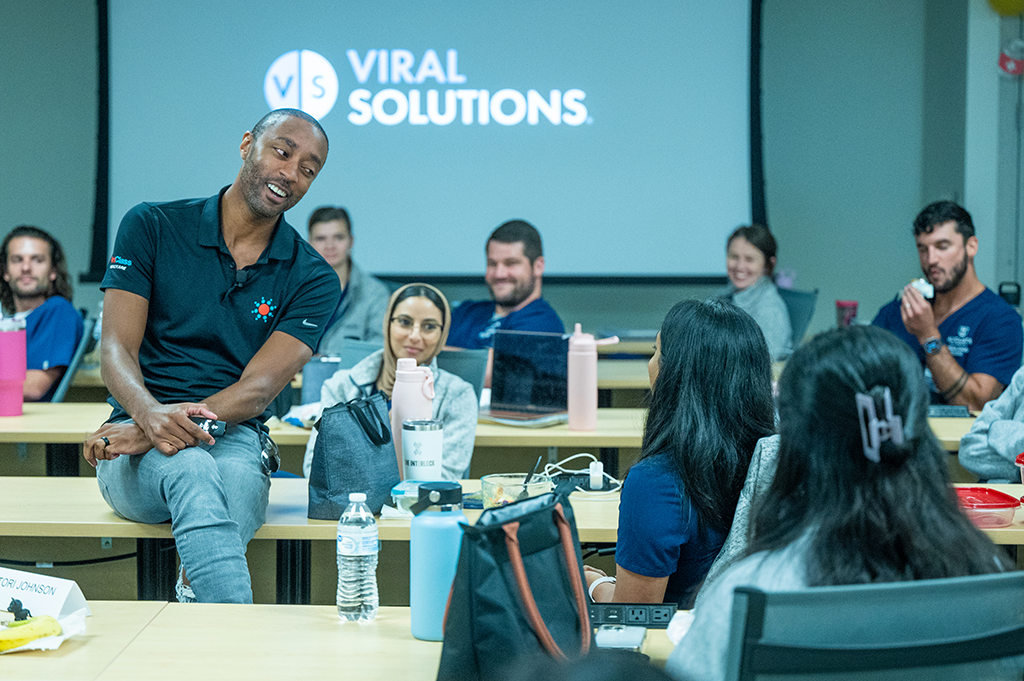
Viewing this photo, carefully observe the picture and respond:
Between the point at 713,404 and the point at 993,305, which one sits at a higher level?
the point at 993,305

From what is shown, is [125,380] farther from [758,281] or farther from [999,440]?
[758,281]

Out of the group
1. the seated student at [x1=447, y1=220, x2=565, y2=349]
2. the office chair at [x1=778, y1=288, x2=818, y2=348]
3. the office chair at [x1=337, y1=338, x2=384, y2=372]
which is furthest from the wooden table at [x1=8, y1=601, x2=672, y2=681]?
the office chair at [x1=778, y1=288, x2=818, y2=348]

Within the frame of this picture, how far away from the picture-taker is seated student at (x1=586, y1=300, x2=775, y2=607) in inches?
61.3

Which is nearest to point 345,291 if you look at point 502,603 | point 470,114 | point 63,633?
point 470,114

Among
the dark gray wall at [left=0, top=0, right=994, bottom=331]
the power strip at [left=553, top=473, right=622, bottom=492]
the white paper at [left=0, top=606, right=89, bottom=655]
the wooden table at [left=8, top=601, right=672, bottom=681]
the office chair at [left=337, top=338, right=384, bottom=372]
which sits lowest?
the wooden table at [left=8, top=601, right=672, bottom=681]

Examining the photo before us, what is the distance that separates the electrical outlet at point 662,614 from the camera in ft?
4.70

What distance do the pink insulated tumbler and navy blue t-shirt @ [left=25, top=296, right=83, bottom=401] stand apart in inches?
18.5

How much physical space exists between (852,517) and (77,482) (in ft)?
6.34

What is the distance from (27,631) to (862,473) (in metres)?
1.10

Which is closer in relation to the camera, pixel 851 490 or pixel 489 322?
pixel 851 490

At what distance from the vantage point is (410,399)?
2279 millimetres

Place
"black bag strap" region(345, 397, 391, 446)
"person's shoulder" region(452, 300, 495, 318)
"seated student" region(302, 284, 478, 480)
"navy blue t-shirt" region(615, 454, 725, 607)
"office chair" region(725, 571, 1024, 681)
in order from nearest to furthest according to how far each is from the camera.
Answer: "office chair" region(725, 571, 1024, 681), "navy blue t-shirt" region(615, 454, 725, 607), "black bag strap" region(345, 397, 391, 446), "seated student" region(302, 284, 478, 480), "person's shoulder" region(452, 300, 495, 318)

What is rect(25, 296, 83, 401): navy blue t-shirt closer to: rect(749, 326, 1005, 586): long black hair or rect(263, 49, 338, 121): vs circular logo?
rect(263, 49, 338, 121): vs circular logo

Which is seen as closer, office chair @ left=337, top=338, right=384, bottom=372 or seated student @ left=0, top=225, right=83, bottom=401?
office chair @ left=337, top=338, right=384, bottom=372
